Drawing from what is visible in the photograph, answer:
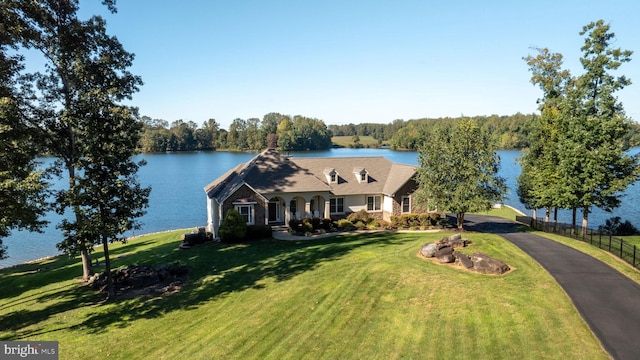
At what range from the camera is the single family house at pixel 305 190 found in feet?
101

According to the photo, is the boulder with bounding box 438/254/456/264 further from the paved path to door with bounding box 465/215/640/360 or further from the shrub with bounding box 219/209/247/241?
the shrub with bounding box 219/209/247/241

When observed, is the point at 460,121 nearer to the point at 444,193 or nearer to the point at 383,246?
the point at 444,193

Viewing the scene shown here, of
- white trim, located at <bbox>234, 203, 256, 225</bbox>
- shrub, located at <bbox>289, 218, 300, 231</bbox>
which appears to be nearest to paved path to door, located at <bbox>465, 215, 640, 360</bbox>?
shrub, located at <bbox>289, 218, 300, 231</bbox>

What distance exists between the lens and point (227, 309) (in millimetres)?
16594

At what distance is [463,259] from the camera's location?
1881 cm

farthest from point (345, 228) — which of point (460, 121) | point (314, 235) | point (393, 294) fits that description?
point (393, 294)

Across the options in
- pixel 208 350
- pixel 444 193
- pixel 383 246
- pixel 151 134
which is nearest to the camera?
pixel 208 350

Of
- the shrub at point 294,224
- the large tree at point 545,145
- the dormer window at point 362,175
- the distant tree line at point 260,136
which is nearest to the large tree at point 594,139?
the large tree at point 545,145

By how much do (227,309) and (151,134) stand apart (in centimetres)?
17370

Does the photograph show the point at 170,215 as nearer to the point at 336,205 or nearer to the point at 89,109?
the point at 336,205

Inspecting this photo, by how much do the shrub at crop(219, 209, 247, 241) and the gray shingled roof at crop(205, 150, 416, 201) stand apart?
2196 millimetres

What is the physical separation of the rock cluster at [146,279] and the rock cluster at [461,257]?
540 inches

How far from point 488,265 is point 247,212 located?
62.1 ft

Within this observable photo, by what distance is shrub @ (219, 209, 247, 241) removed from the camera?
1111 inches
